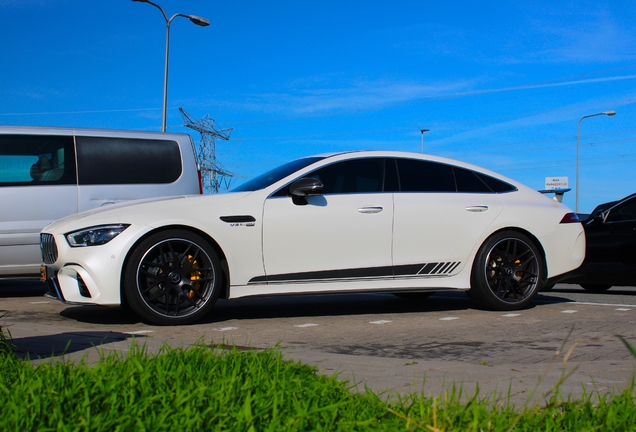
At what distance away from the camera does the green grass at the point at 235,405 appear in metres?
2.27

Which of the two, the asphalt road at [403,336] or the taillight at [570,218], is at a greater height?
the taillight at [570,218]

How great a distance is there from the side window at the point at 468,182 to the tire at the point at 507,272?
0.51 meters

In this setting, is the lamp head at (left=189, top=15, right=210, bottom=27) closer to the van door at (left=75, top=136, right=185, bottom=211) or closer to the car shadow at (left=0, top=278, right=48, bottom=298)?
the car shadow at (left=0, top=278, right=48, bottom=298)

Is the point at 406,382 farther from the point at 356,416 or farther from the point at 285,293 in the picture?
the point at 285,293

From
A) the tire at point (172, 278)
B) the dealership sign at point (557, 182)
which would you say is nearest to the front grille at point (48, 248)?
the tire at point (172, 278)

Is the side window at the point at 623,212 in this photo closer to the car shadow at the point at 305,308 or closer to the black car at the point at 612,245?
the black car at the point at 612,245

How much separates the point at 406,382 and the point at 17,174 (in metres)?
6.53

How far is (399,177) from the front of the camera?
6906 millimetres

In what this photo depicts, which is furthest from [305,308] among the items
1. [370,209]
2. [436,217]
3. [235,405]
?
[235,405]

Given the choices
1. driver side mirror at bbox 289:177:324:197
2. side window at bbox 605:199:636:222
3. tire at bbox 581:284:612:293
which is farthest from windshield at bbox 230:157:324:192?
tire at bbox 581:284:612:293

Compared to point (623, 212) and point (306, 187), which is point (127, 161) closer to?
point (306, 187)

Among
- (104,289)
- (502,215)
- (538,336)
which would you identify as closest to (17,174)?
(104,289)

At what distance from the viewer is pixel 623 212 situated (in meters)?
9.57

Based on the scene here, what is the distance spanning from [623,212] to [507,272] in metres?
3.46
